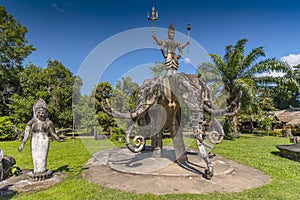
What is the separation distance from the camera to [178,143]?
6.91 m

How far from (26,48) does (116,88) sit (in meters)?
13.4

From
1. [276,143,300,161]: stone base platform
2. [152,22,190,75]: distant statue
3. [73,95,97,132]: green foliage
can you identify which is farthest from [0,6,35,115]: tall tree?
[276,143,300,161]: stone base platform

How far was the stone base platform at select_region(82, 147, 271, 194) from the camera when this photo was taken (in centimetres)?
471

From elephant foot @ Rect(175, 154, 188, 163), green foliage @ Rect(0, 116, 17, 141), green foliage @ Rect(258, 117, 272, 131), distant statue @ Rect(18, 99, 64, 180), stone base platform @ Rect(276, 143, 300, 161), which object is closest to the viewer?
distant statue @ Rect(18, 99, 64, 180)

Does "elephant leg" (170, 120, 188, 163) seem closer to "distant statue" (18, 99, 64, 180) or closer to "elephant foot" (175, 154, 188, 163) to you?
"elephant foot" (175, 154, 188, 163)

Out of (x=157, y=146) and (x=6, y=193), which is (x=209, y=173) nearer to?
(x=157, y=146)

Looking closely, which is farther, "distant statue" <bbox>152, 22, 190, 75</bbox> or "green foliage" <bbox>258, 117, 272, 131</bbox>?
"green foliage" <bbox>258, 117, 272, 131</bbox>

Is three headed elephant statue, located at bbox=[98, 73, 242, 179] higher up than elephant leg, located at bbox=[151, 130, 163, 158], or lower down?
higher up

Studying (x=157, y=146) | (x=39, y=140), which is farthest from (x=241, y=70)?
(x=39, y=140)

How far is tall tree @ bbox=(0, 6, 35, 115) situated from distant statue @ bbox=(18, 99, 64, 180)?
66.9 feet

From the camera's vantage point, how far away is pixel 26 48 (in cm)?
2291

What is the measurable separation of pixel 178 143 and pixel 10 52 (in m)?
23.7

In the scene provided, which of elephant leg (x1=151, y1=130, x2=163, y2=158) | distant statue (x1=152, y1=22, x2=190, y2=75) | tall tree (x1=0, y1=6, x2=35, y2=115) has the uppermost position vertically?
tall tree (x1=0, y1=6, x2=35, y2=115)

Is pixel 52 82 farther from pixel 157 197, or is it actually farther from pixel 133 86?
pixel 157 197
